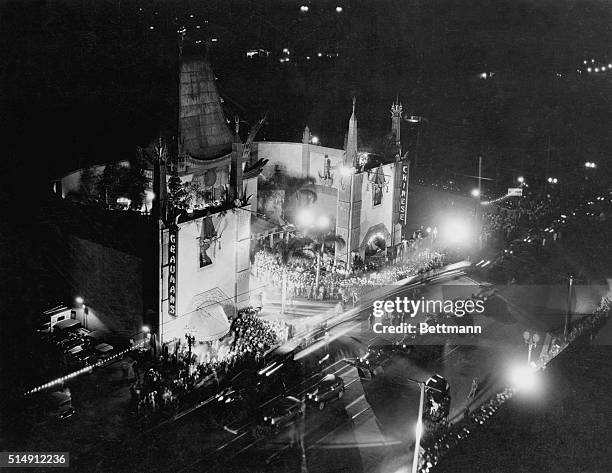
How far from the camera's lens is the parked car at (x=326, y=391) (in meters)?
24.2

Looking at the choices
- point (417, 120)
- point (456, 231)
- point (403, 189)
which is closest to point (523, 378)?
point (456, 231)

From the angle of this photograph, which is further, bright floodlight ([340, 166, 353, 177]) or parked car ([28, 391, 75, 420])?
bright floodlight ([340, 166, 353, 177])

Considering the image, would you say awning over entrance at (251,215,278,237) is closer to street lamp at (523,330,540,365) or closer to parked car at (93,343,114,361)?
parked car at (93,343,114,361)

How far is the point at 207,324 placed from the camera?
28.6 metres

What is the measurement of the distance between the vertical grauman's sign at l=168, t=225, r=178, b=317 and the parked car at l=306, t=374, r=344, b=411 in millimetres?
7165

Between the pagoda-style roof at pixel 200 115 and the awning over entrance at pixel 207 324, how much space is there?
7.90m

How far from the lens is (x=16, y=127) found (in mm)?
42906

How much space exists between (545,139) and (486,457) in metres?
61.2

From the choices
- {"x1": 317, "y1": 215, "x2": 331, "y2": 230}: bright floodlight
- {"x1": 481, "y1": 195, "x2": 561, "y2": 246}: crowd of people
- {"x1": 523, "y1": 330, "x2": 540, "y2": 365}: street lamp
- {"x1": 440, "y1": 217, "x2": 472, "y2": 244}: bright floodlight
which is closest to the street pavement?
{"x1": 523, "y1": 330, "x2": 540, "y2": 365}: street lamp

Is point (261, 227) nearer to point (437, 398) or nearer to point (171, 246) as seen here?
point (171, 246)

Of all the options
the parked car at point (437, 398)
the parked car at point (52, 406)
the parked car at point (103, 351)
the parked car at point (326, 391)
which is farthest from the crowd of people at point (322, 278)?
the parked car at point (52, 406)

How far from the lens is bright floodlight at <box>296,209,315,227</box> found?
40.1 metres

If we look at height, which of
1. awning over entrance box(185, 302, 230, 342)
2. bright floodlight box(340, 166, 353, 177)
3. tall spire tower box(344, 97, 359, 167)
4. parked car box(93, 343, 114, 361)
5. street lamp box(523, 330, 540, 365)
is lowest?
parked car box(93, 343, 114, 361)

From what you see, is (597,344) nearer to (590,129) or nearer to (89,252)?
(89,252)
